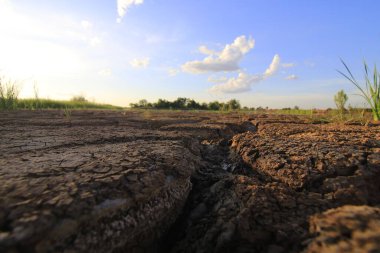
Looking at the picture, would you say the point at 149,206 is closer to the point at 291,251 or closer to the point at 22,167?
the point at 291,251

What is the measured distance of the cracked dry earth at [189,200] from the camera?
2.25ft

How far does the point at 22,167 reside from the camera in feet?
3.47

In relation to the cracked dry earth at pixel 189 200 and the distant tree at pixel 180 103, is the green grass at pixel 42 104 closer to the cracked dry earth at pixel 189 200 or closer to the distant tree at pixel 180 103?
the distant tree at pixel 180 103

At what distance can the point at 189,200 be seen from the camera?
3.59 ft

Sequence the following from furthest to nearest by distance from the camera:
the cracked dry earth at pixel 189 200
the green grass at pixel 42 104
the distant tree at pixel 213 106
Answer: the distant tree at pixel 213 106 → the green grass at pixel 42 104 → the cracked dry earth at pixel 189 200

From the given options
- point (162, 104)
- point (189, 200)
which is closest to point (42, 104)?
point (162, 104)

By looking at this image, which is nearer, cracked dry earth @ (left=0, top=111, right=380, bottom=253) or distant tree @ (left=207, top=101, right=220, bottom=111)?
cracked dry earth @ (left=0, top=111, right=380, bottom=253)

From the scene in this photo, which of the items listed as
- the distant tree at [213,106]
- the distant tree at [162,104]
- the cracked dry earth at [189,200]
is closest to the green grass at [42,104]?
the distant tree at [162,104]

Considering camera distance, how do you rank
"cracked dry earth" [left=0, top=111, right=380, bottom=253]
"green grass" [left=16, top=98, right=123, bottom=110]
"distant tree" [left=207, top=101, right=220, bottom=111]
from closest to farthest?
"cracked dry earth" [left=0, top=111, right=380, bottom=253], "green grass" [left=16, top=98, right=123, bottom=110], "distant tree" [left=207, top=101, right=220, bottom=111]

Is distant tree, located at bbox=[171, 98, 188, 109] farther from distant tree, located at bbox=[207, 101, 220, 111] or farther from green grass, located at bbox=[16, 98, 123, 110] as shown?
green grass, located at bbox=[16, 98, 123, 110]

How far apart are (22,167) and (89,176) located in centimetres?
31

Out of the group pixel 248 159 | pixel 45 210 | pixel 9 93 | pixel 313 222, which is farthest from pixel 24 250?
pixel 9 93

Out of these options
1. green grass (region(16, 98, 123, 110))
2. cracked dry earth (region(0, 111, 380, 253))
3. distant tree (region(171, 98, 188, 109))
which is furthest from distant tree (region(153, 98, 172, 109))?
cracked dry earth (region(0, 111, 380, 253))

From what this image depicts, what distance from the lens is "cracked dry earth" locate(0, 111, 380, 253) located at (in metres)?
0.69
